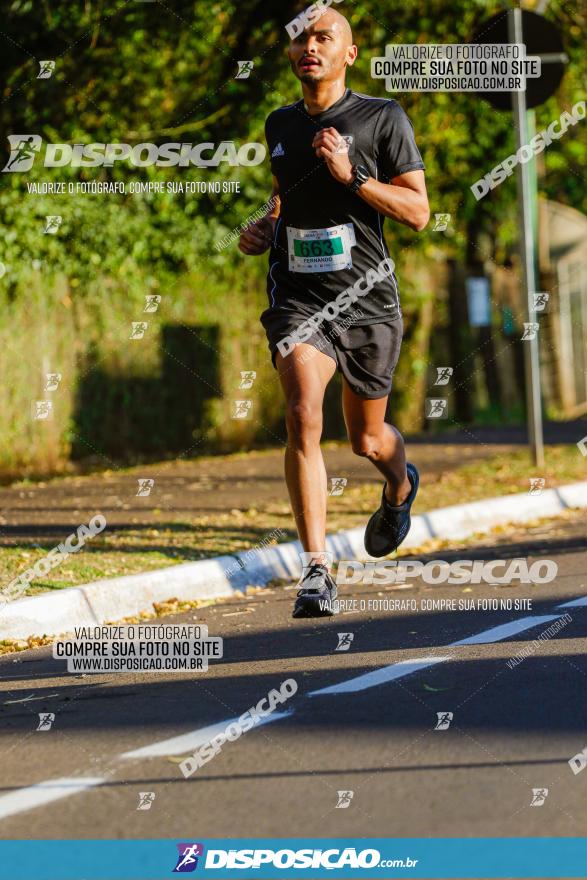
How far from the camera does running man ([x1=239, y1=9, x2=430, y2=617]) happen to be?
6371 mm

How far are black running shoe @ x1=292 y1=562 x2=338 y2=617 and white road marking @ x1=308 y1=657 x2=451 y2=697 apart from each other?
0.67 meters

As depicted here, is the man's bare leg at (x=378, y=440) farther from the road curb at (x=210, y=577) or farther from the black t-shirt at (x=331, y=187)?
the road curb at (x=210, y=577)

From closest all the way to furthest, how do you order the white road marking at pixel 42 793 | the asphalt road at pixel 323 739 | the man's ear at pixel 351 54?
the asphalt road at pixel 323 739 < the white road marking at pixel 42 793 < the man's ear at pixel 351 54

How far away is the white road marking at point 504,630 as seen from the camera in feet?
19.7

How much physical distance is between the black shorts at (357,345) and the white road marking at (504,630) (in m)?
1.14

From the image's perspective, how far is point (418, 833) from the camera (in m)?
3.54

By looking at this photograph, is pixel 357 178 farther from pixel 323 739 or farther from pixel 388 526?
pixel 323 739

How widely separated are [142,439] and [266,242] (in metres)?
8.78

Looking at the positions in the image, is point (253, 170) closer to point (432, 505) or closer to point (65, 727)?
point (432, 505)

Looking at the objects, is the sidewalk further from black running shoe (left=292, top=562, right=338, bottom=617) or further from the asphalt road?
the asphalt road

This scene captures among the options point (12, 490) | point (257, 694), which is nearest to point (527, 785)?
point (257, 694)

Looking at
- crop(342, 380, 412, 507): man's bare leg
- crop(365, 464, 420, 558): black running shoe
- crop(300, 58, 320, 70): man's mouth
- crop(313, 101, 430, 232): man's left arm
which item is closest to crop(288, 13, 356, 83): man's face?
crop(300, 58, 320, 70): man's mouth

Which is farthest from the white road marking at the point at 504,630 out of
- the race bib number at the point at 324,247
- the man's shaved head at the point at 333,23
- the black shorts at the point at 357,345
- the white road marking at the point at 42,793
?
the man's shaved head at the point at 333,23

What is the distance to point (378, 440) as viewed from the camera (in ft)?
23.3
